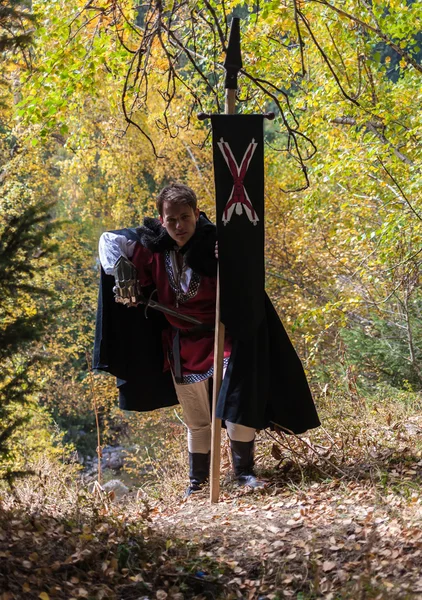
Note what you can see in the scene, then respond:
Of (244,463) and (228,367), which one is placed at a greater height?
(228,367)

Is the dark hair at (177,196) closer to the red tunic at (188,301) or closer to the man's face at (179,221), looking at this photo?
the man's face at (179,221)

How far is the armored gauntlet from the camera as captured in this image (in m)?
4.23

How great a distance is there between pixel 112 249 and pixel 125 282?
0.29m

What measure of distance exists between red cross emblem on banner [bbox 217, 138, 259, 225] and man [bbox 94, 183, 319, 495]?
1.16ft

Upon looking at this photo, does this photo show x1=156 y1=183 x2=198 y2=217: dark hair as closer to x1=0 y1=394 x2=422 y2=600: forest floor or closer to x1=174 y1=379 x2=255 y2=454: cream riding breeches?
x1=174 y1=379 x2=255 y2=454: cream riding breeches

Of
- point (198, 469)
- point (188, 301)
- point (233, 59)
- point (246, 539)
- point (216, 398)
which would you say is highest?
point (233, 59)

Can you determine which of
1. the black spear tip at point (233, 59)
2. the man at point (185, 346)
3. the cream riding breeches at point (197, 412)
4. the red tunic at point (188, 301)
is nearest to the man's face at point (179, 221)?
the man at point (185, 346)

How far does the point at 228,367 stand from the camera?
14.2 ft

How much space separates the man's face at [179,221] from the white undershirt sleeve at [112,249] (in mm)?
281

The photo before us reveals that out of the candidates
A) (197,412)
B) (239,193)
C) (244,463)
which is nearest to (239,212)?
(239,193)

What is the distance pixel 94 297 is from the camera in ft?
55.4

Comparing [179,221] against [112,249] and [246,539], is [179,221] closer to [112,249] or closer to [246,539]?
[112,249]

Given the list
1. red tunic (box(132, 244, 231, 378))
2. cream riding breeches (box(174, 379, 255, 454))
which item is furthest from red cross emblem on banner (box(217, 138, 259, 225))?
cream riding breeches (box(174, 379, 255, 454))

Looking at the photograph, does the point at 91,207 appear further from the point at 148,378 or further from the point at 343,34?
the point at 148,378
